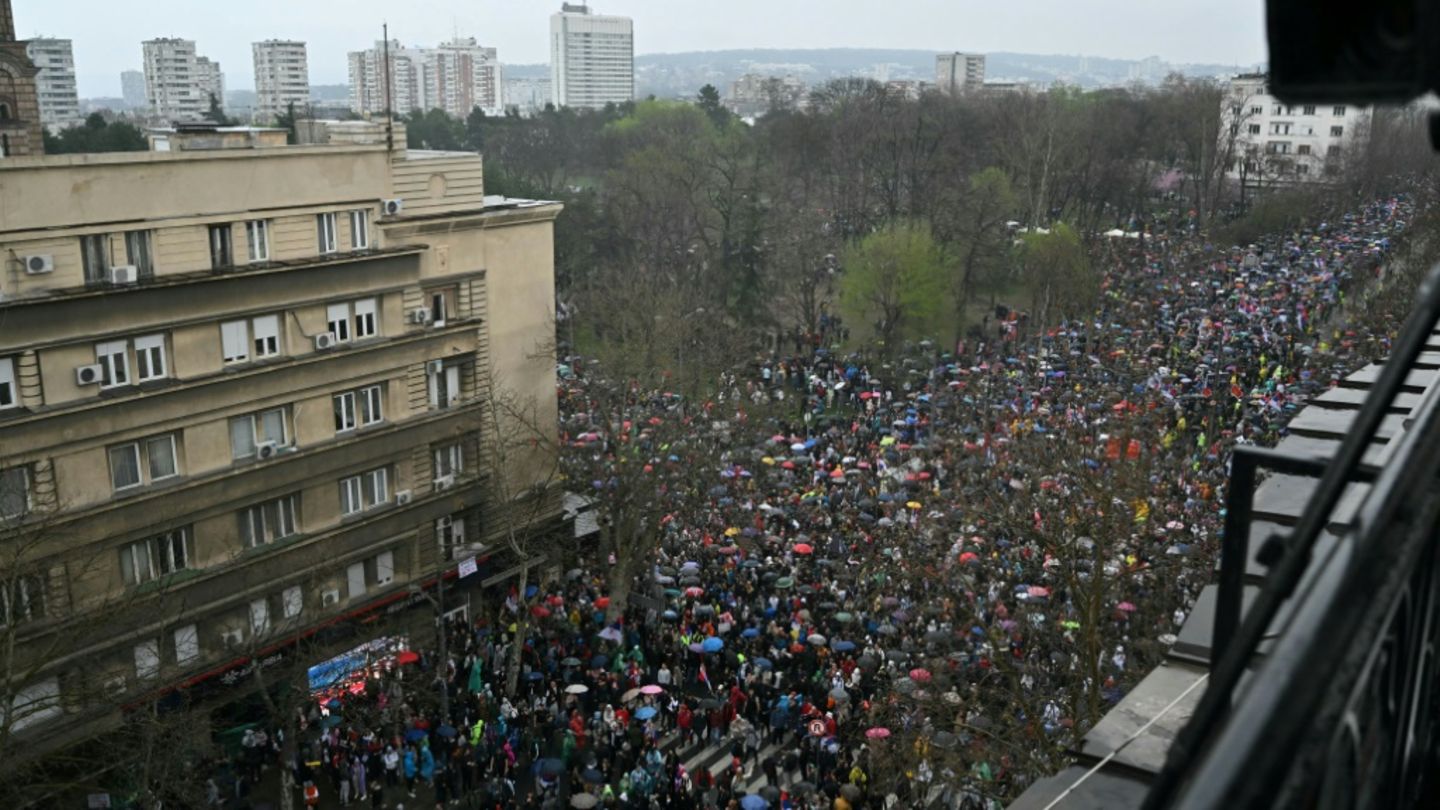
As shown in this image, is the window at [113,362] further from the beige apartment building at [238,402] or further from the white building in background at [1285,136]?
the white building in background at [1285,136]

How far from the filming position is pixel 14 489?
20.0m

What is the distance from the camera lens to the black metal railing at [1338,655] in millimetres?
1566

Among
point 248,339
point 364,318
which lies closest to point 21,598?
point 248,339

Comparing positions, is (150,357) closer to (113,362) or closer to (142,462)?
(113,362)

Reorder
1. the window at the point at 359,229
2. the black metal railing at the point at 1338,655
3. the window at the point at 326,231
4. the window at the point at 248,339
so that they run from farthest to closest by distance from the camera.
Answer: the window at the point at 359,229
the window at the point at 326,231
the window at the point at 248,339
the black metal railing at the point at 1338,655

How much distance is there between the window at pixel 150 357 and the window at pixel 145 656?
15.5 feet

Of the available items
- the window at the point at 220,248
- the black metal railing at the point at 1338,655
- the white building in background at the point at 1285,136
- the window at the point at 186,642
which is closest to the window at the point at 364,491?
the window at the point at 186,642

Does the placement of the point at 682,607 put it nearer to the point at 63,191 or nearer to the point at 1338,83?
the point at 63,191

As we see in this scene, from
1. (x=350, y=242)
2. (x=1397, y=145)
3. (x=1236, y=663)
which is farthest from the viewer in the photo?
(x=1397, y=145)

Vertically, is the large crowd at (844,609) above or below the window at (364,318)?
below

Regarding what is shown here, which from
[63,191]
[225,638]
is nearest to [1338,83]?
[63,191]

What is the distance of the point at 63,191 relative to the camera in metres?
20.5

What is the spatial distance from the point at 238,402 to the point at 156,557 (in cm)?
319

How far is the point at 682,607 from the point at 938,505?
682 centimetres
